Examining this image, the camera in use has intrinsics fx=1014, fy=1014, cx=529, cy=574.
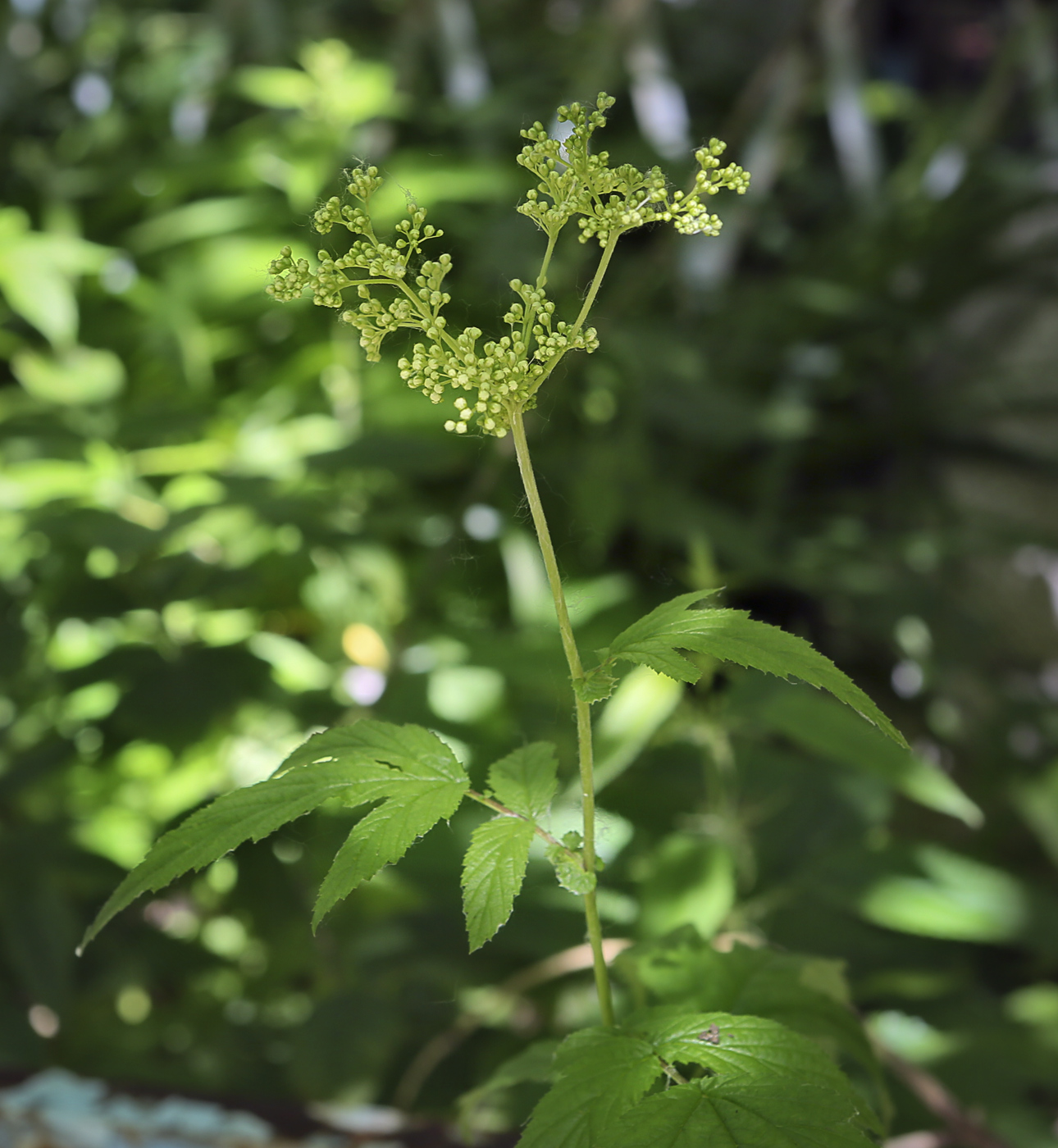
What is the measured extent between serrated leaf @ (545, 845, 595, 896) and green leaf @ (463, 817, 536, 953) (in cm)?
1

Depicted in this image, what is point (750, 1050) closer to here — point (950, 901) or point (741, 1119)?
point (741, 1119)

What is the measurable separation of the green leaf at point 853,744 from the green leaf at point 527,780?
10.3 inches

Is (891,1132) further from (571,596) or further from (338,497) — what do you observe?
(338,497)

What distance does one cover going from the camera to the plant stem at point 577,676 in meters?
0.21

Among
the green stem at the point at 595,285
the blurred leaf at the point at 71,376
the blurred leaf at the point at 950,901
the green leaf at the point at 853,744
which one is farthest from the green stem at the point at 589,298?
the blurred leaf at the point at 71,376

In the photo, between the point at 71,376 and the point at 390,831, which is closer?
the point at 390,831

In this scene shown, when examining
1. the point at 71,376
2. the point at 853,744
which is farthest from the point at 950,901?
the point at 71,376

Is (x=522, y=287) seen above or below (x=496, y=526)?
below

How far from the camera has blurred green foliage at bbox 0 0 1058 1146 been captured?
0.57 meters

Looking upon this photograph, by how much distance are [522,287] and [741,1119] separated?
0.17 metres

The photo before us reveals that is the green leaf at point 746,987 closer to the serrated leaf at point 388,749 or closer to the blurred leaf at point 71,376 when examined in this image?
the serrated leaf at point 388,749

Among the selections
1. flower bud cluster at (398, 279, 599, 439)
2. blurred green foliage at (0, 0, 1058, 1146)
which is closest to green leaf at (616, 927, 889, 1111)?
blurred green foliage at (0, 0, 1058, 1146)

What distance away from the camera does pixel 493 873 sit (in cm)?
21

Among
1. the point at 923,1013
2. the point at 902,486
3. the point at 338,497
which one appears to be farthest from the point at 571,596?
the point at 902,486
